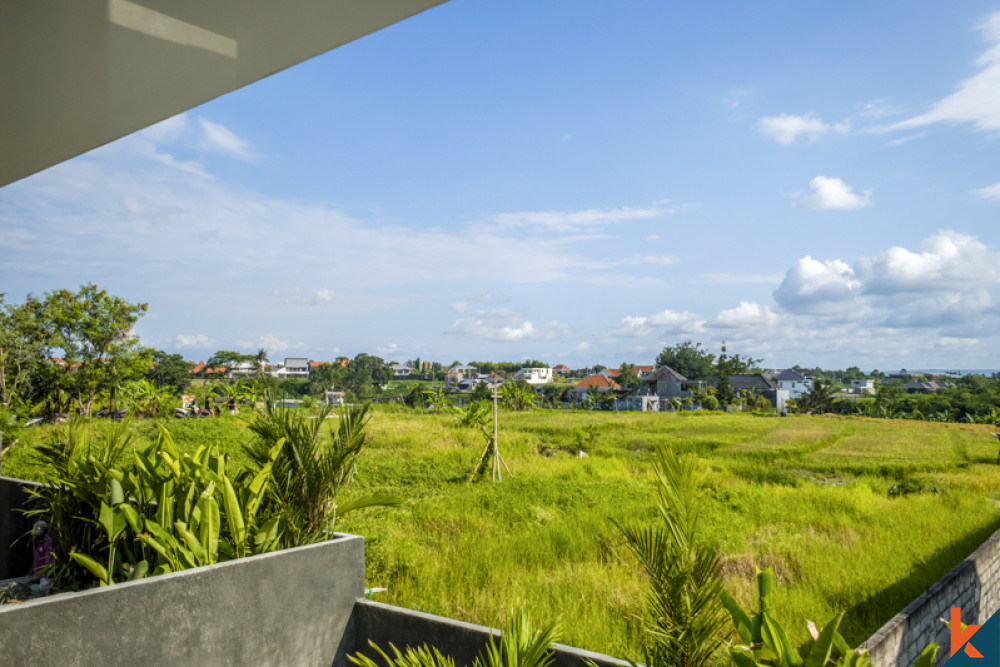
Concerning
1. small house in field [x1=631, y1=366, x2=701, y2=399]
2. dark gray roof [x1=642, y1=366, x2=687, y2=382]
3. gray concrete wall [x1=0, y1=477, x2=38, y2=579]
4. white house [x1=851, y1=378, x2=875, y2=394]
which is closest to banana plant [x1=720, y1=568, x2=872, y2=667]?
gray concrete wall [x1=0, y1=477, x2=38, y2=579]

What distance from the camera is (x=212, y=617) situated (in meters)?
1.61

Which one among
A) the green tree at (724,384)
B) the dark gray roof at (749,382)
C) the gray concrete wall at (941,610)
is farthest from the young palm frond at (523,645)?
the dark gray roof at (749,382)

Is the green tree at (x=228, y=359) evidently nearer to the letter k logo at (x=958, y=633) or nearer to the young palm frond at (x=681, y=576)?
the letter k logo at (x=958, y=633)

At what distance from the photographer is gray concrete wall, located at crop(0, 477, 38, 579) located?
8.79 ft

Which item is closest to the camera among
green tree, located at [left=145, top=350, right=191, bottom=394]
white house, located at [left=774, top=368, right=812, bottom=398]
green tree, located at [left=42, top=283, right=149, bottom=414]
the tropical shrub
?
the tropical shrub

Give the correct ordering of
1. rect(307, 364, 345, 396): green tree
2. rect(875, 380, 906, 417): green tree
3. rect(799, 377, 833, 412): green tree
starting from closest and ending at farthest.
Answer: rect(307, 364, 345, 396): green tree, rect(875, 380, 906, 417): green tree, rect(799, 377, 833, 412): green tree

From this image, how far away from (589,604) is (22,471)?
16.1 feet

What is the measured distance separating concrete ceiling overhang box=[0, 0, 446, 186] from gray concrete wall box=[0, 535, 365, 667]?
1.25m

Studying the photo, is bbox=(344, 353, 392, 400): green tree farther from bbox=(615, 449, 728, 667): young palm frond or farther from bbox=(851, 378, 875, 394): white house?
bbox=(851, 378, 875, 394): white house

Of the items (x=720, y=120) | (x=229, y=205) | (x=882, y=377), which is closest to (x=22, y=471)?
(x=229, y=205)

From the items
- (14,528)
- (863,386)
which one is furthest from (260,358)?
(863,386)

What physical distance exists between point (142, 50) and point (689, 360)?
3048 cm

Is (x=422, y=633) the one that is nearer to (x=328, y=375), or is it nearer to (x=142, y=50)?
(x=142, y=50)

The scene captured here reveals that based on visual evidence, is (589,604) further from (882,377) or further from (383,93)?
(882,377)
